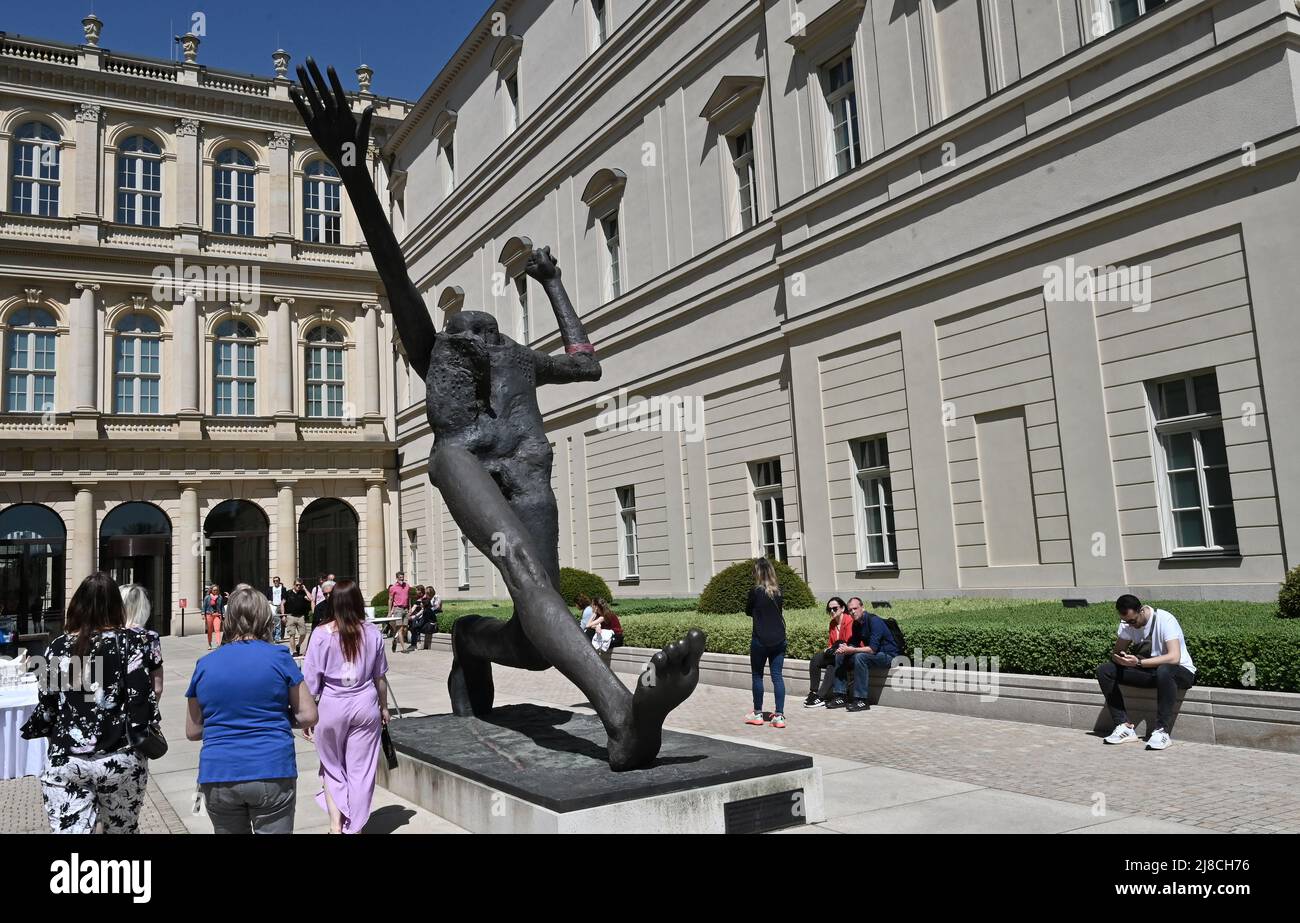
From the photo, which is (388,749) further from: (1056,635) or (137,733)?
(1056,635)

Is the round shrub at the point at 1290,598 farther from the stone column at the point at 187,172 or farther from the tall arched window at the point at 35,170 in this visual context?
the tall arched window at the point at 35,170

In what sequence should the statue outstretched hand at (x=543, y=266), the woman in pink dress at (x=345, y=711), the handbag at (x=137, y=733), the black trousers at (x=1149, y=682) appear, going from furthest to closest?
the black trousers at (x=1149, y=682)
the statue outstretched hand at (x=543, y=266)
the woman in pink dress at (x=345, y=711)
the handbag at (x=137, y=733)

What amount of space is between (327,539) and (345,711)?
34.9m

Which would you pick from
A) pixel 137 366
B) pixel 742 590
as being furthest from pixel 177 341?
pixel 742 590

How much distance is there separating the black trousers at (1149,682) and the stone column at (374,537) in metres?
33.6

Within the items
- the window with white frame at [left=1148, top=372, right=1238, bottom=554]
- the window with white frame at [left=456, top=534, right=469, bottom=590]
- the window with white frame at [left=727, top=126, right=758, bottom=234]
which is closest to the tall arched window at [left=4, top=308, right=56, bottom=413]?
the window with white frame at [left=456, top=534, right=469, bottom=590]

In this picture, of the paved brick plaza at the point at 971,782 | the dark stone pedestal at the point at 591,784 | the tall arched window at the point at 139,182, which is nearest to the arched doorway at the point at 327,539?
the tall arched window at the point at 139,182

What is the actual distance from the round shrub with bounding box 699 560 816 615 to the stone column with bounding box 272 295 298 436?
2570 centimetres

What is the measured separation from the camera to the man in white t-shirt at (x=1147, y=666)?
845 cm

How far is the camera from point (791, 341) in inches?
741

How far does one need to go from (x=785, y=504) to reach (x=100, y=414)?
2676 cm

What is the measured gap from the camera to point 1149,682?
865cm

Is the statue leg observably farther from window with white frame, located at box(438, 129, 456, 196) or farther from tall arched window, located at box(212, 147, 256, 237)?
tall arched window, located at box(212, 147, 256, 237)
